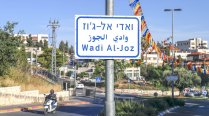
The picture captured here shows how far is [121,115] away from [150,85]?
81291mm

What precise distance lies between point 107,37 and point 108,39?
29mm

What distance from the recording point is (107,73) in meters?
5.59

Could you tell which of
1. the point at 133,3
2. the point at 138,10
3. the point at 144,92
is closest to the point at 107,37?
the point at 133,3

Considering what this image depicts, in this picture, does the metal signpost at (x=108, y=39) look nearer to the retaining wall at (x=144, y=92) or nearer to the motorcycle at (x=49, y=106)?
the motorcycle at (x=49, y=106)

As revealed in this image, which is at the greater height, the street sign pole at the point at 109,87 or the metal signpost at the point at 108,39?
the metal signpost at the point at 108,39

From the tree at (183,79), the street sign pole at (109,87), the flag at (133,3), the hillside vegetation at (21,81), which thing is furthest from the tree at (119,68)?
the street sign pole at (109,87)

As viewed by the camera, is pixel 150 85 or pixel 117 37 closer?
pixel 117 37

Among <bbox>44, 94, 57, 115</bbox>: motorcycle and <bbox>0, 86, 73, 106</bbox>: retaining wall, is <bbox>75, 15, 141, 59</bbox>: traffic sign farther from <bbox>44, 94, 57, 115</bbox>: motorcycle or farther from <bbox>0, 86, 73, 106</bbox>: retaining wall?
<bbox>0, 86, 73, 106</bbox>: retaining wall

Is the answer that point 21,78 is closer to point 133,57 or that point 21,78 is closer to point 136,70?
point 133,57

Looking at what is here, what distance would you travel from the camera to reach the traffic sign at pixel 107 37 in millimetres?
5656

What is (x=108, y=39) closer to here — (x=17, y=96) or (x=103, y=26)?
(x=103, y=26)

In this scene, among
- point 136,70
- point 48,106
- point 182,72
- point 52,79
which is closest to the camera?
point 48,106

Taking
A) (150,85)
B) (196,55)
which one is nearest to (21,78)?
(150,85)

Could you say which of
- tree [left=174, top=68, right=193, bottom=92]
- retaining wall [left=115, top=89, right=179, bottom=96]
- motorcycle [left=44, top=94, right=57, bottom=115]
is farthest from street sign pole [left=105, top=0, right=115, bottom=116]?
tree [left=174, top=68, right=193, bottom=92]
